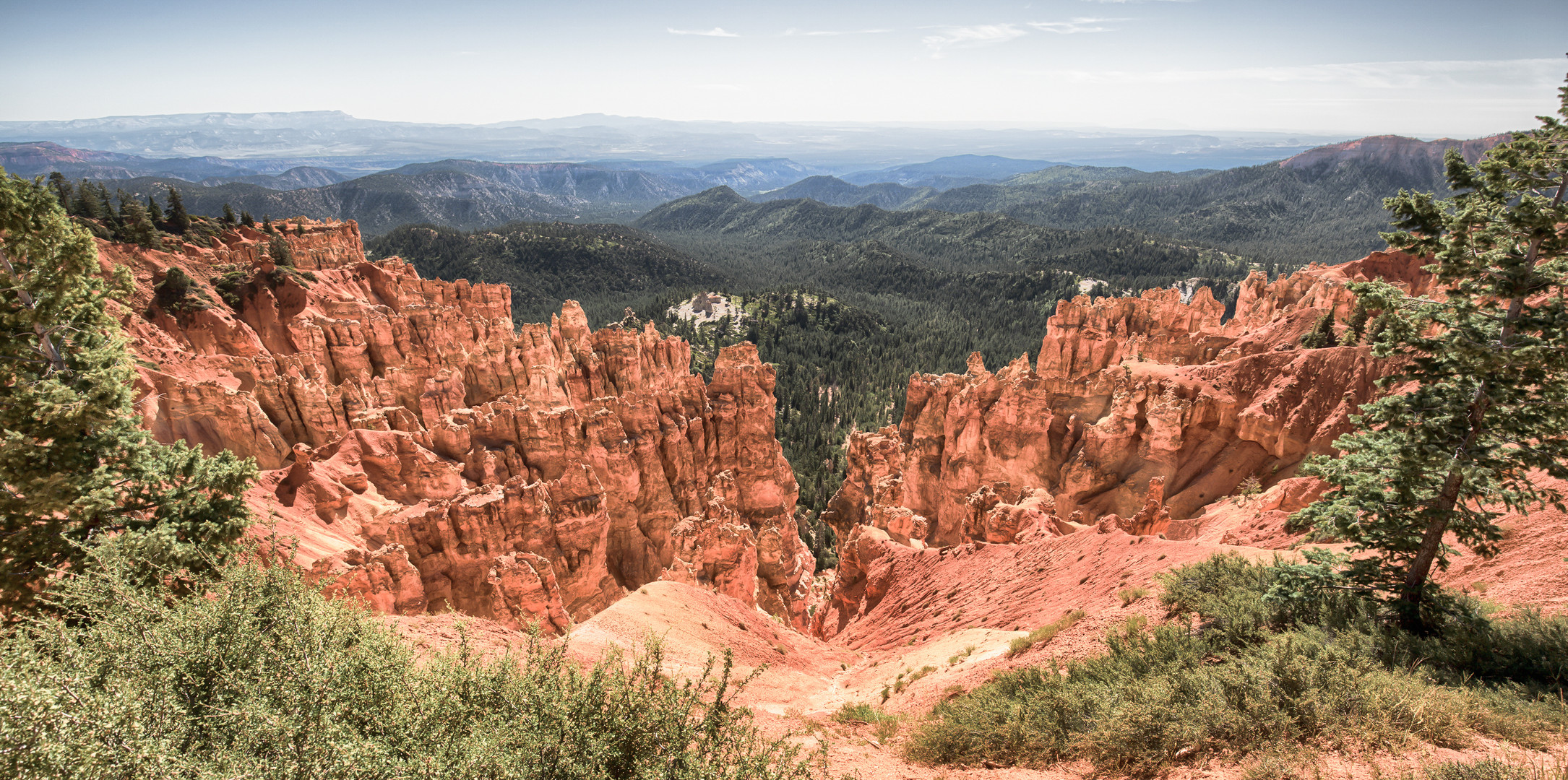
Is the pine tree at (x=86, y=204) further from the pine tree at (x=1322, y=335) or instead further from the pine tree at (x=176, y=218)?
the pine tree at (x=1322, y=335)

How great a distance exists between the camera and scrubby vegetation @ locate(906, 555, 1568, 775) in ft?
29.4

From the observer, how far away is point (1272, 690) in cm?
997

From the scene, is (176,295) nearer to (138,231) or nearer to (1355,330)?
(138,231)

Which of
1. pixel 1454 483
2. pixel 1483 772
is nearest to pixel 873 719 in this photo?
pixel 1483 772

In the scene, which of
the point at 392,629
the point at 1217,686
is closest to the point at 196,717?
the point at 392,629

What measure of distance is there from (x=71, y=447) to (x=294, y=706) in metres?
9.15

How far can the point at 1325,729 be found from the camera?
9047mm

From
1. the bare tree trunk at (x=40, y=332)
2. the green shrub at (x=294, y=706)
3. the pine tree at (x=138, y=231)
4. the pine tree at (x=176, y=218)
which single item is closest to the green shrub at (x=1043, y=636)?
the green shrub at (x=294, y=706)

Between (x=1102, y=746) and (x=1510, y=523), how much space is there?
40.6 feet

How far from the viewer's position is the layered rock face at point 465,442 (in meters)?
25.4

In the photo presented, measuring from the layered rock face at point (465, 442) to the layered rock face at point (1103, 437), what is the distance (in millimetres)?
7796

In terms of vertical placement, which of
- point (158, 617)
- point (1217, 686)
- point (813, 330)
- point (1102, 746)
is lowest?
point (813, 330)

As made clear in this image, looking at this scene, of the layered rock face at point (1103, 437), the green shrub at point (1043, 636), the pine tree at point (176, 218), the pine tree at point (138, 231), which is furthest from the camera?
the pine tree at point (176, 218)

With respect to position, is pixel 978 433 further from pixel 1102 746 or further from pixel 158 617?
pixel 158 617
